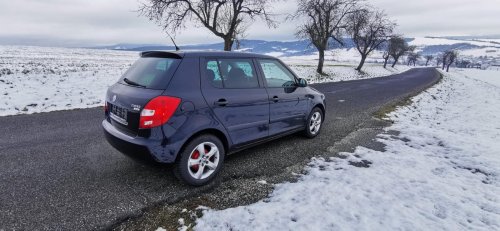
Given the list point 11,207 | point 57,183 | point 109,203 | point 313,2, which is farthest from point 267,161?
point 313,2

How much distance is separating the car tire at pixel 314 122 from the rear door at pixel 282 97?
1.12 ft

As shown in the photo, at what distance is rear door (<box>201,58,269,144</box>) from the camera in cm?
359

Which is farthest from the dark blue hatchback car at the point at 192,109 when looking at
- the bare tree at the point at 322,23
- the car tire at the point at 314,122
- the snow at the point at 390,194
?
the bare tree at the point at 322,23

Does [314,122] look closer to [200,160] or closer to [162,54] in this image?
[200,160]

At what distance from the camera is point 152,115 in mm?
3109

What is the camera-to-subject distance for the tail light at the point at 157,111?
122 inches

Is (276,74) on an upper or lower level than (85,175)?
upper

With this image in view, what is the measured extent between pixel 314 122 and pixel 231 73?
102 inches

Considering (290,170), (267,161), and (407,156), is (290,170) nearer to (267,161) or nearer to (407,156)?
(267,161)

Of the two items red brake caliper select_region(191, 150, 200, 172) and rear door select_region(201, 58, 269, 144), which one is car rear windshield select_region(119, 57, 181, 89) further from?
red brake caliper select_region(191, 150, 200, 172)

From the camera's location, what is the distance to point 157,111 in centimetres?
309

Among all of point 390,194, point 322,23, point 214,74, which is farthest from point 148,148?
point 322,23

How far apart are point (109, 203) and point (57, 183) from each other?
956 mm

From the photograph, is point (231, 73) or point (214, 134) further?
point (231, 73)
